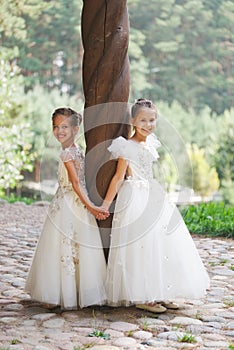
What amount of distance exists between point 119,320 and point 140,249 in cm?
43

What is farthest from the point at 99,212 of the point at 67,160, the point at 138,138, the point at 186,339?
the point at 186,339

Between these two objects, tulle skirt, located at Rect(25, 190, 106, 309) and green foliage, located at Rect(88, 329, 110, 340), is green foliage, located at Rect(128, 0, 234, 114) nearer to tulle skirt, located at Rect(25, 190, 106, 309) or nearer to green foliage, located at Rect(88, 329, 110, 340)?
tulle skirt, located at Rect(25, 190, 106, 309)

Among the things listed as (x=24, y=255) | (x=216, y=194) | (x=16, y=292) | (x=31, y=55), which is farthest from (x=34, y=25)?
(x=16, y=292)

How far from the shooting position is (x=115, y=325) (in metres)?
3.40

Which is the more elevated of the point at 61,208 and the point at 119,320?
the point at 61,208

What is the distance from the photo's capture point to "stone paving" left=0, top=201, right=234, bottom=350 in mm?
3076

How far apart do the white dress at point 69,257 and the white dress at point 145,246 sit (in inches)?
4.1

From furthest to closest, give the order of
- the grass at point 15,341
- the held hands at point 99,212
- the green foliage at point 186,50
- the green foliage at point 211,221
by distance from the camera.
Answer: the green foliage at point 186,50, the green foliage at point 211,221, the held hands at point 99,212, the grass at point 15,341

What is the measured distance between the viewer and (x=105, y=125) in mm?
3793

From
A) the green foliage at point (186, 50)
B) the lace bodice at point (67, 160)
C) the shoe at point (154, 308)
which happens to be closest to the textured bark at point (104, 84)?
the lace bodice at point (67, 160)

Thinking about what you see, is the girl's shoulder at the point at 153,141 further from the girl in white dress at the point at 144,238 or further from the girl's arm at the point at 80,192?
the girl's arm at the point at 80,192

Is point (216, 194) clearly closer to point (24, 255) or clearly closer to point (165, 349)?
point (24, 255)

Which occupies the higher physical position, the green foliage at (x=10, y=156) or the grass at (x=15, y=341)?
the green foliage at (x=10, y=156)

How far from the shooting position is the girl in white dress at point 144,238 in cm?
357
